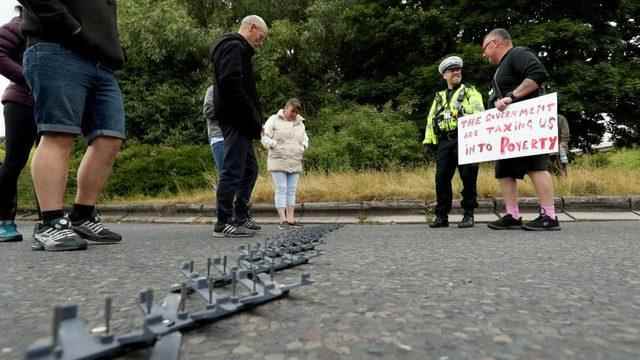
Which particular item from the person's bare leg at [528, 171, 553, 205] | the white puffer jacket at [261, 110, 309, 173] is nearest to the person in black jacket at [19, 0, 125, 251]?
A: the white puffer jacket at [261, 110, 309, 173]

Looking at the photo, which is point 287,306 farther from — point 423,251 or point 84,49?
point 84,49

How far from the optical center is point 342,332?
4.09 feet

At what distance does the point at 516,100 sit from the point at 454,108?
0.73m

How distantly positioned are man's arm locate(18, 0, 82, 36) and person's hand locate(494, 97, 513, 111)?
3.97 metres

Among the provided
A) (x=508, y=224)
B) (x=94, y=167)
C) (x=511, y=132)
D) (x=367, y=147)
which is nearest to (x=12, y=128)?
(x=94, y=167)

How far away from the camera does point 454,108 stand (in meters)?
5.61

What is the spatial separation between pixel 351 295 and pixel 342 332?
1.46 ft

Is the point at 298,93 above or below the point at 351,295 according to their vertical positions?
above

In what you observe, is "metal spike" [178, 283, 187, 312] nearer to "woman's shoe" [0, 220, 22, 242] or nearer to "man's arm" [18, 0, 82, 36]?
"man's arm" [18, 0, 82, 36]

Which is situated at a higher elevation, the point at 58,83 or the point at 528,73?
the point at 528,73

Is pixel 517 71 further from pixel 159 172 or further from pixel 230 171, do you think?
pixel 159 172

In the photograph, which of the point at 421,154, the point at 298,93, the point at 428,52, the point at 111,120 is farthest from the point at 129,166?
the point at 428,52

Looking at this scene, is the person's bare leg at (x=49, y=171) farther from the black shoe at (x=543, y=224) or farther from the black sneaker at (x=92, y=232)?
the black shoe at (x=543, y=224)

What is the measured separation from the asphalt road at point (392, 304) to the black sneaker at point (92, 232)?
1.44 ft
